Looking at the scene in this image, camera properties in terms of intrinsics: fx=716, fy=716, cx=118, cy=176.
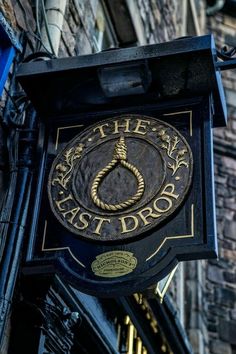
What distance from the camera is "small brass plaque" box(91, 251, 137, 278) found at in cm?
309

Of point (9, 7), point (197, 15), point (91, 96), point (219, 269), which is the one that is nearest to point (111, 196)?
point (91, 96)

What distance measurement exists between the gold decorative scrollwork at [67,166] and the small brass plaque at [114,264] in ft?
1.50

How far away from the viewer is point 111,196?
3.34 m

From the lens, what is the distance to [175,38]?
648 centimetres

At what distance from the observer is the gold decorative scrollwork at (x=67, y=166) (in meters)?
3.46

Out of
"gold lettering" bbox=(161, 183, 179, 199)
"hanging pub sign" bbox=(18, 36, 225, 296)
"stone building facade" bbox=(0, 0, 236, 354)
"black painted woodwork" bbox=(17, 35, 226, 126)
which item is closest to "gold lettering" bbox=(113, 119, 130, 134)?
"hanging pub sign" bbox=(18, 36, 225, 296)

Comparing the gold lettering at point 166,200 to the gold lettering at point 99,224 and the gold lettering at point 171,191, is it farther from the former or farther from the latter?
the gold lettering at point 99,224

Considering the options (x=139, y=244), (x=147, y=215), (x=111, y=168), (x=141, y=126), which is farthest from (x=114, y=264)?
(x=141, y=126)

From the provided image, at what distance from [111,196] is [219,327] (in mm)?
5562

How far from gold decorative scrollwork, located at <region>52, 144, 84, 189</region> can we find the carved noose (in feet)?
0.50

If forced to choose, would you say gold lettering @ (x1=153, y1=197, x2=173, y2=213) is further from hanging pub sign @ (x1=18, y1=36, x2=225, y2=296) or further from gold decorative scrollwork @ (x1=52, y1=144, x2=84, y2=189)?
gold decorative scrollwork @ (x1=52, y1=144, x2=84, y2=189)

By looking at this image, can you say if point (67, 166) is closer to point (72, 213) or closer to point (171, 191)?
point (72, 213)

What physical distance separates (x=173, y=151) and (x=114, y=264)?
629 millimetres

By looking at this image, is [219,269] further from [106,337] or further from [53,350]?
[53,350]
